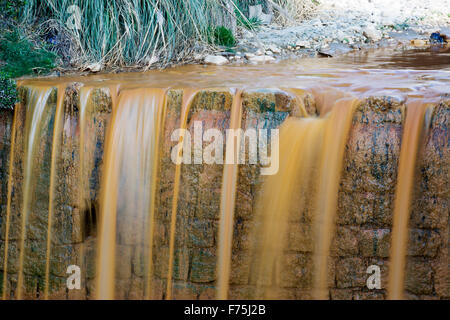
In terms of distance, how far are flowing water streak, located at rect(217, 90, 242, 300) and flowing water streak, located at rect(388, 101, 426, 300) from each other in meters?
0.86

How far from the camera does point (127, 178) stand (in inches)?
117

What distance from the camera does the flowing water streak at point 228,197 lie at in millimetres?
2742

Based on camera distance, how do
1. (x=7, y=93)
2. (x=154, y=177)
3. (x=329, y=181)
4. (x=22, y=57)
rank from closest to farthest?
(x=329, y=181)
(x=154, y=177)
(x=7, y=93)
(x=22, y=57)

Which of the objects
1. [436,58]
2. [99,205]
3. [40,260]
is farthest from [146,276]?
[436,58]

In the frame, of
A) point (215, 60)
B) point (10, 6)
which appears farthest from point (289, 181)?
point (10, 6)

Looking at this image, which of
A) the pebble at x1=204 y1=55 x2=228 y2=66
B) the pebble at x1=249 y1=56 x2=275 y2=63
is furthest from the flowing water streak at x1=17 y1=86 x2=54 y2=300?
the pebble at x1=249 y1=56 x2=275 y2=63

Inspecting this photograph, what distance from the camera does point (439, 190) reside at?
248 cm

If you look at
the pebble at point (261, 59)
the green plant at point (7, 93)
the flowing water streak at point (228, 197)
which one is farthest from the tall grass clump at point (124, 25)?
the flowing water streak at point (228, 197)

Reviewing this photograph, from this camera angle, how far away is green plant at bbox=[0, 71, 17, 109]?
126 inches

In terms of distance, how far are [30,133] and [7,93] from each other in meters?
0.30

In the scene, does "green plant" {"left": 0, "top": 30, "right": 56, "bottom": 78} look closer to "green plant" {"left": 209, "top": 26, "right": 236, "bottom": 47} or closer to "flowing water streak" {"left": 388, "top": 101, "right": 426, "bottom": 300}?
"green plant" {"left": 209, "top": 26, "right": 236, "bottom": 47}

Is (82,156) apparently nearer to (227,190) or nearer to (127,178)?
(127,178)

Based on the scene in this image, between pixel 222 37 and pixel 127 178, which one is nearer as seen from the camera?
pixel 127 178

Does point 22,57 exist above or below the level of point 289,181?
above
